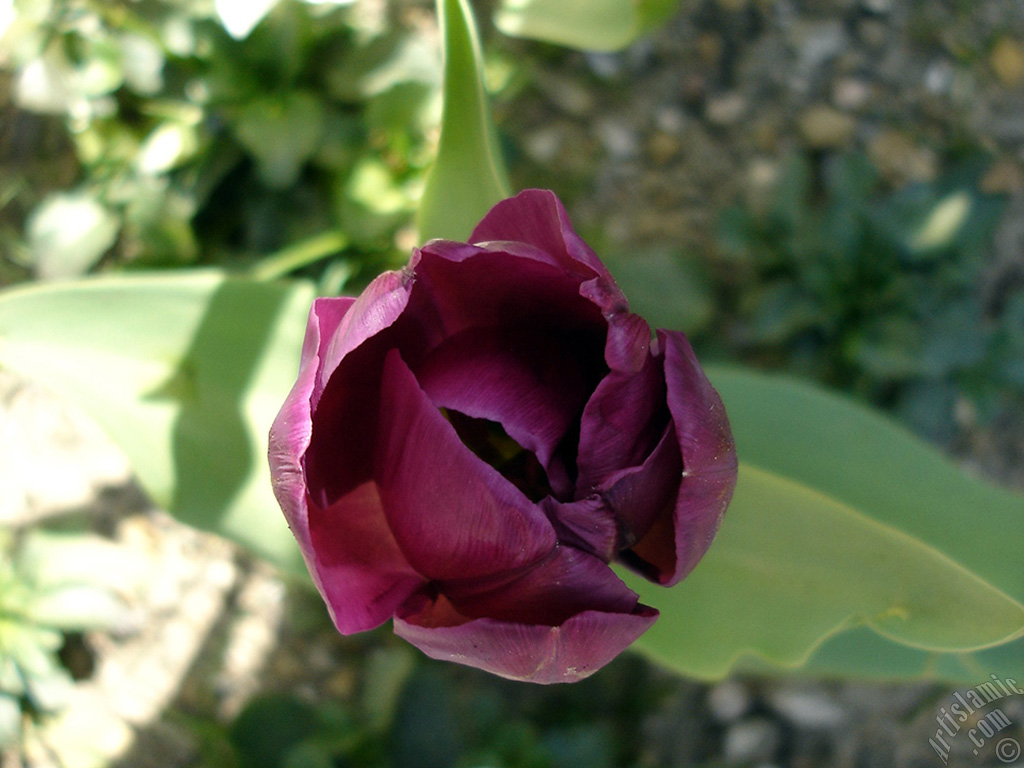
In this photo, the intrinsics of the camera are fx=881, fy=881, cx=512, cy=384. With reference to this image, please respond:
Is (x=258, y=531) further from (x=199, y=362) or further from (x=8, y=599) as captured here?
(x=8, y=599)

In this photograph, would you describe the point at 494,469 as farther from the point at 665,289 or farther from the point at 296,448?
the point at 665,289

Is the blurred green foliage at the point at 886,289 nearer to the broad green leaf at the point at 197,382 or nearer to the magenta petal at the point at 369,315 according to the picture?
the broad green leaf at the point at 197,382

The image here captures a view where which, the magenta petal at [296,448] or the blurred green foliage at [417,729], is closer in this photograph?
the magenta petal at [296,448]

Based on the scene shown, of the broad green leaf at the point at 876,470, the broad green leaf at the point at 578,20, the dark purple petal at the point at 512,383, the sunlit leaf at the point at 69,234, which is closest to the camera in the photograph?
the dark purple petal at the point at 512,383

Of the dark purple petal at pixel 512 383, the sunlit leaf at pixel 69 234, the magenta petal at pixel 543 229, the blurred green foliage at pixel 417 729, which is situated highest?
the magenta petal at pixel 543 229

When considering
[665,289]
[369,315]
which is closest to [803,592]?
[369,315]

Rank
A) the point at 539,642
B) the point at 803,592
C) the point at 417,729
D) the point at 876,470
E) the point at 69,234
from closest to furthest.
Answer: the point at 539,642
the point at 803,592
the point at 876,470
the point at 417,729
the point at 69,234

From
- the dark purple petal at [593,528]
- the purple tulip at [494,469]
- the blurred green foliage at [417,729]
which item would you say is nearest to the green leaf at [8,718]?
the blurred green foliage at [417,729]
